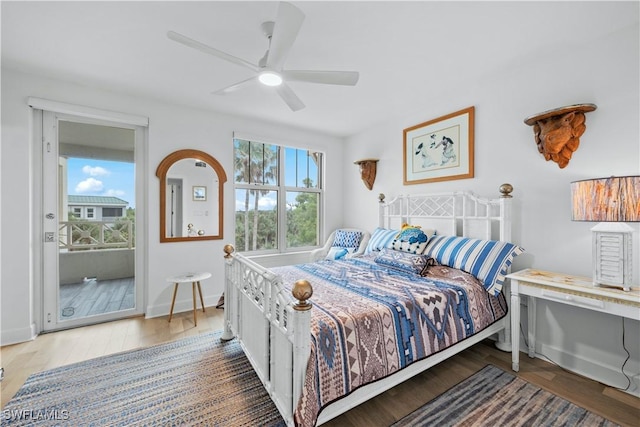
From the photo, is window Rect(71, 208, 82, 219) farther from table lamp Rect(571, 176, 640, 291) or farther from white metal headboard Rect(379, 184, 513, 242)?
table lamp Rect(571, 176, 640, 291)

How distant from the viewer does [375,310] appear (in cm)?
157

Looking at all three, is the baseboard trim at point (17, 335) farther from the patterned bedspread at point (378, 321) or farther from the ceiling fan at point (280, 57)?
the ceiling fan at point (280, 57)

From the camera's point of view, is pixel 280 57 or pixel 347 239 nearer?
pixel 280 57

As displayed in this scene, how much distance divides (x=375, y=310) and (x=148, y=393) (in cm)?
163

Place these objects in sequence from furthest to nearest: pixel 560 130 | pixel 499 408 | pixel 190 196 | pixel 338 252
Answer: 1. pixel 338 252
2. pixel 190 196
3. pixel 560 130
4. pixel 499 408

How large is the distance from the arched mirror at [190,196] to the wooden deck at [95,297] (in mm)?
757

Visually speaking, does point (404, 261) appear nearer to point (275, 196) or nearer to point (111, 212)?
point (275, 196)

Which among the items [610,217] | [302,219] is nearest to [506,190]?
[610,217]

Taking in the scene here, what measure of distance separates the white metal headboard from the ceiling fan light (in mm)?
2082

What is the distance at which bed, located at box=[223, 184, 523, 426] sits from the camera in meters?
1.32

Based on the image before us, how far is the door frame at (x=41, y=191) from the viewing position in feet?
8.51

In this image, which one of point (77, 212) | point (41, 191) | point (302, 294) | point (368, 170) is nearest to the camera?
point (302, 294)

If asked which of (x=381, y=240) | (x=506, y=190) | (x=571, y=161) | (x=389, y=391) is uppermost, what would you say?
(x=571, y=161)

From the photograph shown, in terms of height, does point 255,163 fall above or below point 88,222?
above
